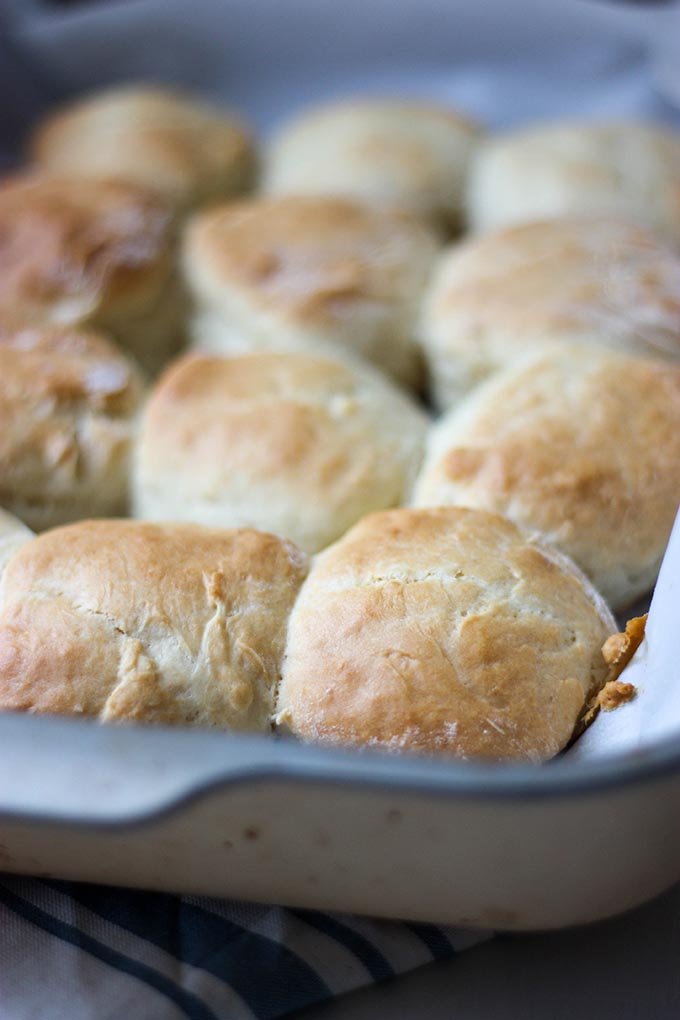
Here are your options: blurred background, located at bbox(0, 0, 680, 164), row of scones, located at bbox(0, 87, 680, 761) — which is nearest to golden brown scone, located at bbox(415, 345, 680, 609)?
row of scones, located at bbox(0, 87, 680, 761)

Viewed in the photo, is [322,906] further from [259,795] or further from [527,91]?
[527,91]

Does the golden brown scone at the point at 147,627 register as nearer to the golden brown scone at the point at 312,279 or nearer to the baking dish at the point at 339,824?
the baking dish at the point at 339,824

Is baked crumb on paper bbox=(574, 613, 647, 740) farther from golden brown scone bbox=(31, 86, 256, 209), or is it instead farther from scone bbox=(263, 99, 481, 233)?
golden brown scone bbox=(31, 86, 256, 209)

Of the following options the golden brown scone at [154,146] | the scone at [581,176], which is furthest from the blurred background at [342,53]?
the scone at [581,176]

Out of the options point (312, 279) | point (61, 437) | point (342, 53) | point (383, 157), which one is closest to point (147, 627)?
point (61, 437)

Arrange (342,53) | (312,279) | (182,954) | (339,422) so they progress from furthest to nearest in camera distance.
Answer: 1. (342,53)
2. (312,279)
3. (339,422)
4. (182,954)

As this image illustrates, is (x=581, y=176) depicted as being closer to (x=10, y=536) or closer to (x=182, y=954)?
(x=10, y=536)

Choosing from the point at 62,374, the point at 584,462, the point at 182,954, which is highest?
the point at 62,374

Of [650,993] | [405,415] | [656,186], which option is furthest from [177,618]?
[656,186]
